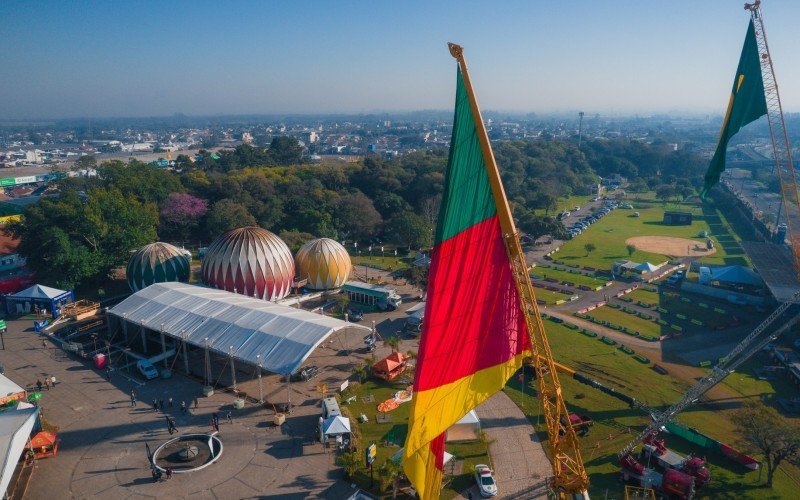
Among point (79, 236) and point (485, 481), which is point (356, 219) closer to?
point (79, 236)

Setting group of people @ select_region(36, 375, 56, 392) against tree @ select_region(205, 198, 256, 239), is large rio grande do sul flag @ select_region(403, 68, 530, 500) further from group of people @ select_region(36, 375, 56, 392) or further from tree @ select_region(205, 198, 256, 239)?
tree @ select_region(205, 198, 256, 239)

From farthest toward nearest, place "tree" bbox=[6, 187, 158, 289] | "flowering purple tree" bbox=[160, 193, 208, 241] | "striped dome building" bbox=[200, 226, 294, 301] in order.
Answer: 1. "flowering purple tree" bbox=[160, 193, 208, 241]
2. "tree" bbox=[6, 187, 158, 289]
3. "striped dome building" bbox=[200, 226, 294, 301]

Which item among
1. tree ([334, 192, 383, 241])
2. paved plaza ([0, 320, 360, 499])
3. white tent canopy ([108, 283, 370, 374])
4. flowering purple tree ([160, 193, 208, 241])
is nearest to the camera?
paved plaza ([0, 320, 360, 499])

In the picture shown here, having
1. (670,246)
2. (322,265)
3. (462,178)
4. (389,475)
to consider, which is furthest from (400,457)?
(670,246)

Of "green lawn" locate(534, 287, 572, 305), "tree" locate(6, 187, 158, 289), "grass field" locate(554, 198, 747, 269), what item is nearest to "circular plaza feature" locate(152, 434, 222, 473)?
"tree" locate(6, 187, 158, 289)

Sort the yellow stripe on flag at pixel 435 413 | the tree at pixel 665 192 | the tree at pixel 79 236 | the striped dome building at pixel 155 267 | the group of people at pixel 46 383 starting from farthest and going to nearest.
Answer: the tree at pixel 665 192 → the tree at pixel 79 236 → the striped dome building at pixel 155 267 → the group of people at pixel 46 383 → the yellow stripe on flag at pixel 435 413

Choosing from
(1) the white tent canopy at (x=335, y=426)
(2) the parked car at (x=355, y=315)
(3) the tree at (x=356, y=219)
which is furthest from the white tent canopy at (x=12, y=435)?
(3) the tree at (x=356, y=219)

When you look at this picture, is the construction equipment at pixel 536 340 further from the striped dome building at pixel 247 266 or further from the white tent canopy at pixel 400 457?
the striped dome building at pixel 247 266
